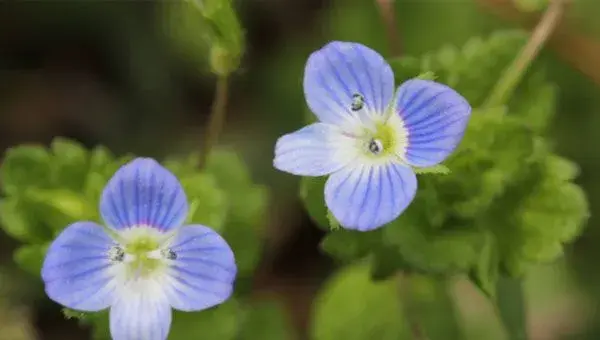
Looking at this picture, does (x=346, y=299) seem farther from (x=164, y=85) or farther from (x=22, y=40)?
(x=22, y=40)

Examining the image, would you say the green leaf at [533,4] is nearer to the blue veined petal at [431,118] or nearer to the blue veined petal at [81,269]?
the blue veined petal at [431,118]

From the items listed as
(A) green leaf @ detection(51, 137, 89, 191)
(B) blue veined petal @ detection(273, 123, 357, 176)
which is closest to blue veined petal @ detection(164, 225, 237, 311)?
(B) blue veined petal @ detection(273, 123, 357, 176)

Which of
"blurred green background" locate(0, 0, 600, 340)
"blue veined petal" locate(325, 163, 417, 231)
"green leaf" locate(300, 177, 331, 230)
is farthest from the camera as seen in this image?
"blurred green background" locate(0, 0, 600, 340)

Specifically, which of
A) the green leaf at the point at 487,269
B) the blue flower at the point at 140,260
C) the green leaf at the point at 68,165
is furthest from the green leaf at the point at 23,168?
the green leaf at the point at 487,269

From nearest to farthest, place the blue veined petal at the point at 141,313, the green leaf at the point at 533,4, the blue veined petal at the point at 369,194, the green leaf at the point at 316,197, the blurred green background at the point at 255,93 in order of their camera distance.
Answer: the blue veined petal at the point at 369,194 → the blue veined petal at the point at 141,313 → the green leaf at the point at 316,197 → the green leaf at the point at 533,4 → the blurred green background at the point at 255,93

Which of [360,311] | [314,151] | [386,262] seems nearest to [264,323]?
[360,311]

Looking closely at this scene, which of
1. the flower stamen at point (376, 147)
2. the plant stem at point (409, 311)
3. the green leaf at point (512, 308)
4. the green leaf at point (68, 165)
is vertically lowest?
the green leaf at point (512, 308)

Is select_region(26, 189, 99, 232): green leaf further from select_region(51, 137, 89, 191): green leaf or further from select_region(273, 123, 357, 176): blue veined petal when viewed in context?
select_region(273, 123, 357, 176): blue veined petal

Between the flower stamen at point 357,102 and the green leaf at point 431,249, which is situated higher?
the flower stamen at point 357,102
